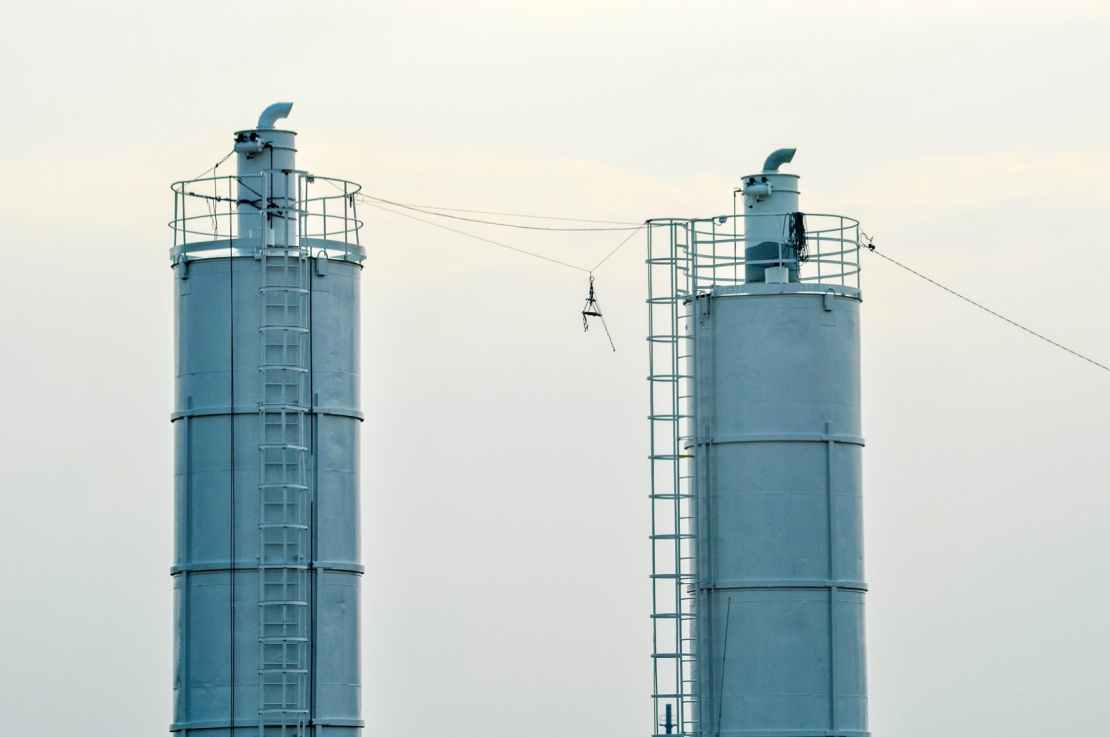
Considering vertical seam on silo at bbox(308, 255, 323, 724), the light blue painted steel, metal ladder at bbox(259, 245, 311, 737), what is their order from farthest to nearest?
1. the light blue painted steel
2. vertical seam on silo at bbox(308, 255, 323, 724)
3. metal ladder at bbox(259, 245, 311, 737)

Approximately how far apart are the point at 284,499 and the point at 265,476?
1.64ft

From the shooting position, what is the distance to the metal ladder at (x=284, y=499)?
37.6 metres

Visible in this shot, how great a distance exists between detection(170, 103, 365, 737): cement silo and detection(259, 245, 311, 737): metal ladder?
2 cm

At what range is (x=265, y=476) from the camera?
38.0 meters

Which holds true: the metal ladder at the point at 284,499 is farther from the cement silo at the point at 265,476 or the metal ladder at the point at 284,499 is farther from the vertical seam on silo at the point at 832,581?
the vertical seam on silo at the point at 832,581

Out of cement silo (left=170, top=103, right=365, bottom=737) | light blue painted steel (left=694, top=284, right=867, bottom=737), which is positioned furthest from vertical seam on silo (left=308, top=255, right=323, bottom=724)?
light blue painted steel (left=694, top=284, right=867, bottom=737)

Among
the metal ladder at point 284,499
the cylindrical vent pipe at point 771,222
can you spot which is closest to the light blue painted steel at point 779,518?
the cylindrical vent pipe at point 771,222

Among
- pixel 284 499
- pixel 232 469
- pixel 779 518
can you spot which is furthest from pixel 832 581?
pixel 232 469

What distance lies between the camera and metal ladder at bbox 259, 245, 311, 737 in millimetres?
37594

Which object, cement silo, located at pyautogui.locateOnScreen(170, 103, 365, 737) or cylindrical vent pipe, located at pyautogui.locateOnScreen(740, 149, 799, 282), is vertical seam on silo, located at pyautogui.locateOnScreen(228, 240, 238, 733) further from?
cylindrical vent pipe, located at pyautogui.locateOnScreen(740, 149, 799, 282)

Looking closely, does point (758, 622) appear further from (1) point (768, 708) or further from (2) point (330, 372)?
(2) point (330, 372)

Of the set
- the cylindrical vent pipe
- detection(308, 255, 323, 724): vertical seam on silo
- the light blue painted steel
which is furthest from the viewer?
the cylindrical vent pipe

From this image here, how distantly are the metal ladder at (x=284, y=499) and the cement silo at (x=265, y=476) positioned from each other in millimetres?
24

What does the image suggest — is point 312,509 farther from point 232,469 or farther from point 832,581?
point 832,581
